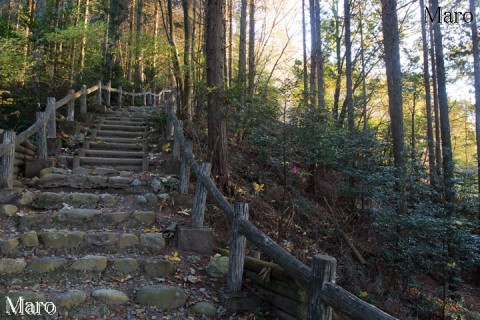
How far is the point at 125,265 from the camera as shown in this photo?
171 inches

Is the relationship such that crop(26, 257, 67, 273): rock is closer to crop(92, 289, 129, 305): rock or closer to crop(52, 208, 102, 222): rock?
crop(92, 289, 129, 305): rock

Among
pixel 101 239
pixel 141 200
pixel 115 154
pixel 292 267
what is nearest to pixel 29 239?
pixel 101 239

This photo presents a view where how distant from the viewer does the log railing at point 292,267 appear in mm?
2477

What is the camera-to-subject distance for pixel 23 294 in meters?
3.53

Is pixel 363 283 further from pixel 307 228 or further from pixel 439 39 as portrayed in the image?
pixel 439 39

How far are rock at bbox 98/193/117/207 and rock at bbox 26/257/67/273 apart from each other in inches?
71.1

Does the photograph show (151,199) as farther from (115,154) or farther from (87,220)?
(115,154)

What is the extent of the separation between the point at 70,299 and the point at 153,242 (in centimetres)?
144

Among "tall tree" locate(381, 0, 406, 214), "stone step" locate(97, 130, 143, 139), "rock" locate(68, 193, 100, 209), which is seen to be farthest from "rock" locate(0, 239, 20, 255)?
"tall tree" locate(381, 0, 406, 214)

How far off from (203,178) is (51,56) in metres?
12.4

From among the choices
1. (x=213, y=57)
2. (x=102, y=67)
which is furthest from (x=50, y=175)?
(x=102, y=67)

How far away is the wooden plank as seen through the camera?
7.48ft

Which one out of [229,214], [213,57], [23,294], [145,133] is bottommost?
[23,294]

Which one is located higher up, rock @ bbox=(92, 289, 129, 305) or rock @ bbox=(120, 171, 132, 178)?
rock @ bbox=(120, 171, 132, 178)
